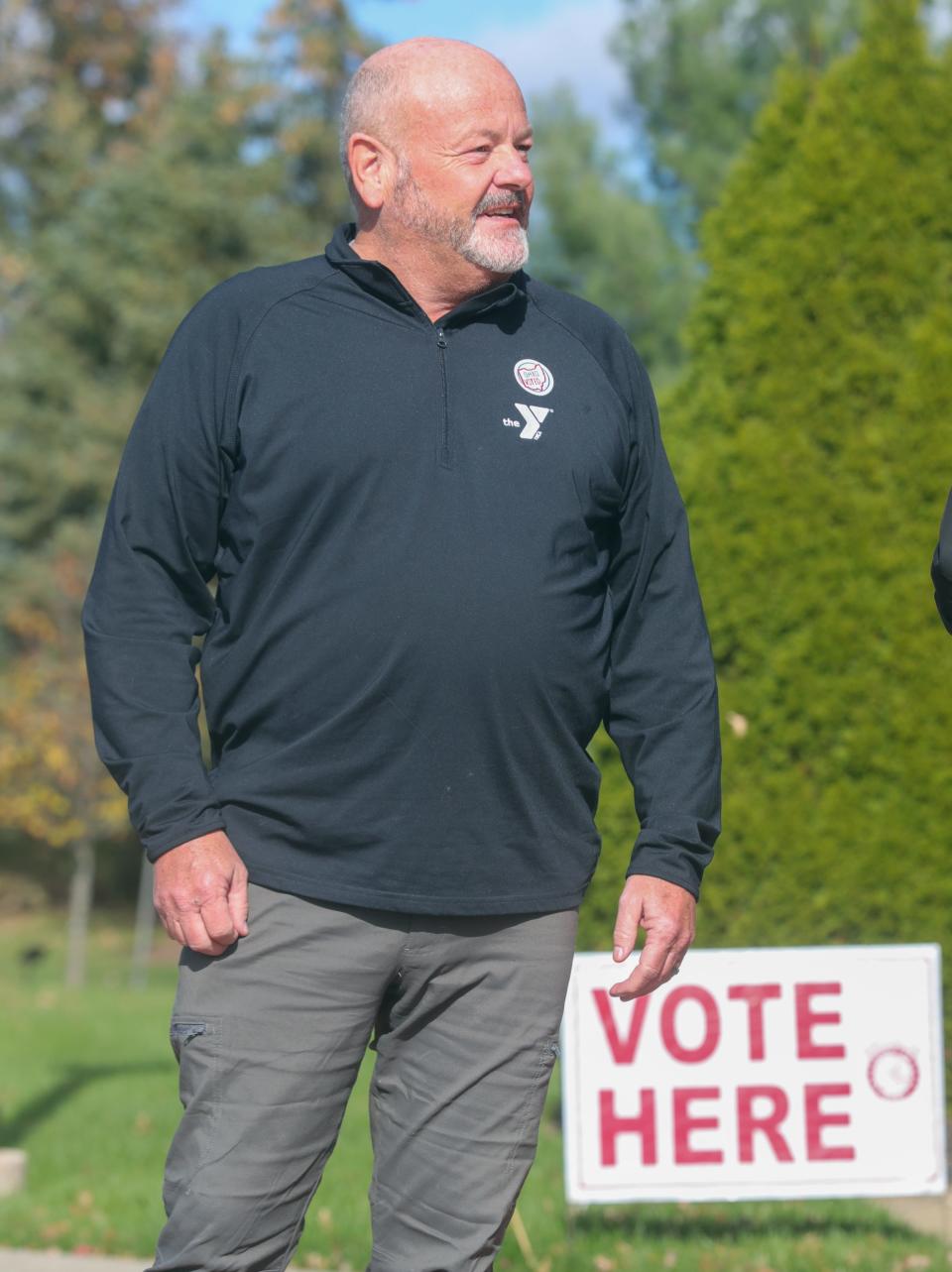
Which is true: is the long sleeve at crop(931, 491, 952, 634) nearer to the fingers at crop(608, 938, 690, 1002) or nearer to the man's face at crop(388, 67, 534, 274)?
the fingers at crop(608, 938, 690, 1002)

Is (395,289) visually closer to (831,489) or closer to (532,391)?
(532,391)

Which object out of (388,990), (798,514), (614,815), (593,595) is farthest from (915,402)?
(388,990)

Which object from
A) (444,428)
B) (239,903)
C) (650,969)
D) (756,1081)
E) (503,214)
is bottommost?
(756,1081)

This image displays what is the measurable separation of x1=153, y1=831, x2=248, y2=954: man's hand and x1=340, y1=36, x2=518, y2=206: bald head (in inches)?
42.5

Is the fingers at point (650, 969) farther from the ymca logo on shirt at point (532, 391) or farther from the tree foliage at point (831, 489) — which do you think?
the tree foliage at point (831, 489)

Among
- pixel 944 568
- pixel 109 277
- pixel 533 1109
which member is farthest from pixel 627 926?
pixel 109 277

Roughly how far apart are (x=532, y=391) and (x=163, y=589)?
634 mm

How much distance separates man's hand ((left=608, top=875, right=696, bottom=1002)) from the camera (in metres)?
2.50

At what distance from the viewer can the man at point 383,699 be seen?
91.8 inches

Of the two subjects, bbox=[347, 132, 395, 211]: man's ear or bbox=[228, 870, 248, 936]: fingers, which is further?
bbox=[347, 132, 395, 211]: man's ear

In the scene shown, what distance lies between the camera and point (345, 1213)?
17.3 ft

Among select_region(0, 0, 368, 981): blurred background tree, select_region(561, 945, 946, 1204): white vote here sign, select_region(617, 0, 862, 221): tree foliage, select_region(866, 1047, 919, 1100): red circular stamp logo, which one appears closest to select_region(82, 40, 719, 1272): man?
select_region(561, 945, 946, 1204): white vote here sign

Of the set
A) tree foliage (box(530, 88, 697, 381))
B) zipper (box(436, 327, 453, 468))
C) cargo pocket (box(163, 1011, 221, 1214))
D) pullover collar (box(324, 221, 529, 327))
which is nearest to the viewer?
cargo pocket (box(163, 1011, 221, 1214))

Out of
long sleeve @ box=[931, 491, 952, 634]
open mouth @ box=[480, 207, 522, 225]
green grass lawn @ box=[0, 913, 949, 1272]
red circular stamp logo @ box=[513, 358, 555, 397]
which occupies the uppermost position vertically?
open mouth @ box=[480, 207, 522, 225]
